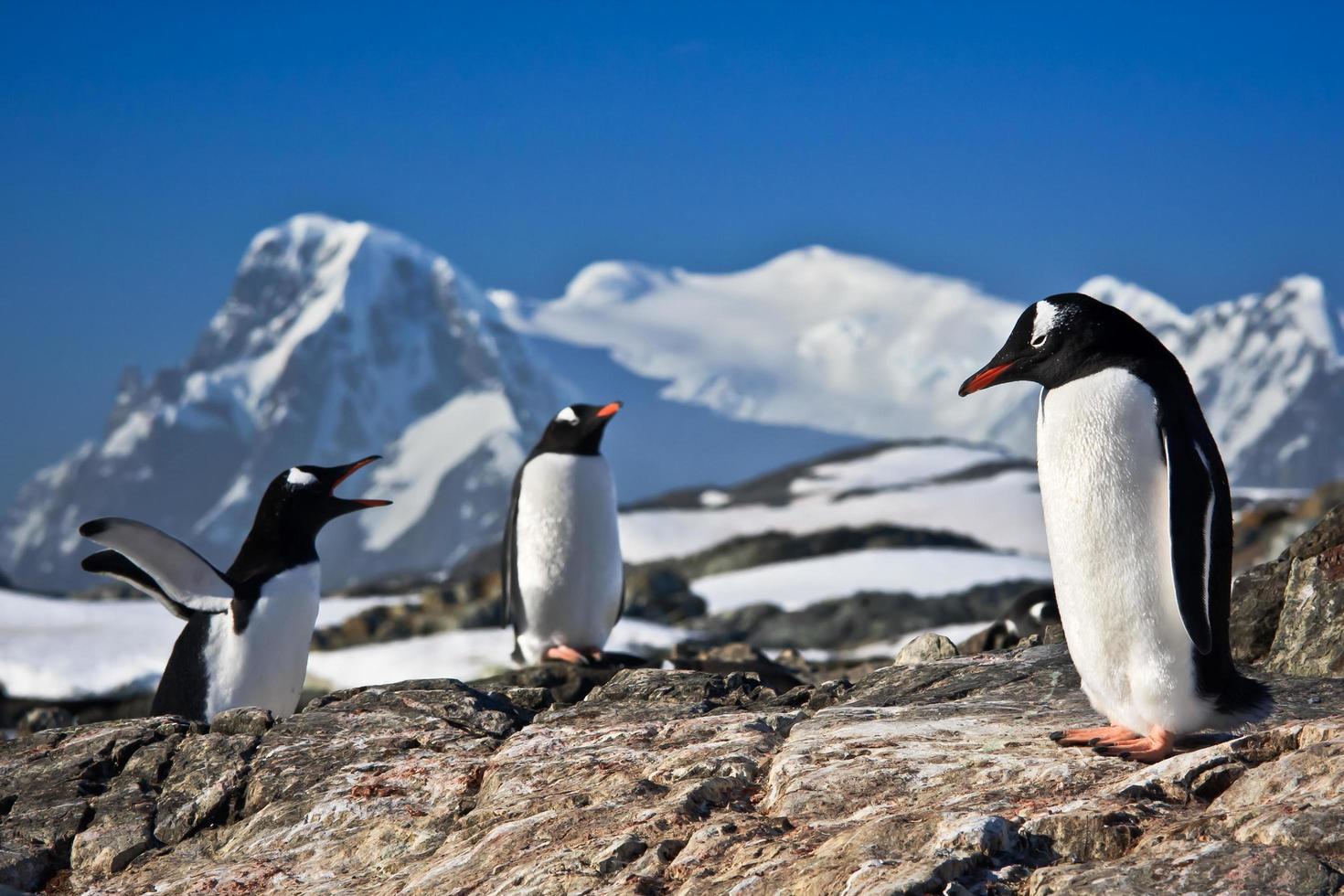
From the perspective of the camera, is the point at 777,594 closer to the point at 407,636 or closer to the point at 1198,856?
the point at 407,636

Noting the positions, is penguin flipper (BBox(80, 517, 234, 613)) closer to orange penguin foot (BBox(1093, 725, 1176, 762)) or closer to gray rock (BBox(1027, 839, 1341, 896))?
orange penguin foot (BBox(1093, 725, 1176, 762))

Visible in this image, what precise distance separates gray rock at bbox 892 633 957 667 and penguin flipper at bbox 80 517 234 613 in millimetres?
3449

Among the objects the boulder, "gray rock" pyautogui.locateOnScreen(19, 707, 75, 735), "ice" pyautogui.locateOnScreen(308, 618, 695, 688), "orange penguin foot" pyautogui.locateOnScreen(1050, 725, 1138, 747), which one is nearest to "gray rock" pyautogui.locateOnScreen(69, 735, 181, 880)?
"orange penguin foot" pyautogui.locateOnScreen(1050, 725, 1138, 747)

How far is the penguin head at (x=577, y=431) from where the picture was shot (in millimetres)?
10219

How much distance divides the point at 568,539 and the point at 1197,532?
5.61 m

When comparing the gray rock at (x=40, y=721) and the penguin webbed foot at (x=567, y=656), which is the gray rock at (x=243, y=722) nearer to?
the penguin webbed foot at (x=567, y=656)

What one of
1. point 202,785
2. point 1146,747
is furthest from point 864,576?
point 1146,747

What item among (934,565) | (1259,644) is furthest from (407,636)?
(1259,644)

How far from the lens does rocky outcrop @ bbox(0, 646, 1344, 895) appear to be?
14.1 ft

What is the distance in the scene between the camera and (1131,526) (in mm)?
5258

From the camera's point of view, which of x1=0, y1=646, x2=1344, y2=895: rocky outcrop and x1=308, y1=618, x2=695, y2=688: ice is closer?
x1=0, y1=646, x2=1344, y2=895: rocky outcrop

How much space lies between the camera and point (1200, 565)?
5125mm

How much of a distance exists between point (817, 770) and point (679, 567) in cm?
2703

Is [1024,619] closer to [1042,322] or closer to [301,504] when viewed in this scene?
[301,504]
